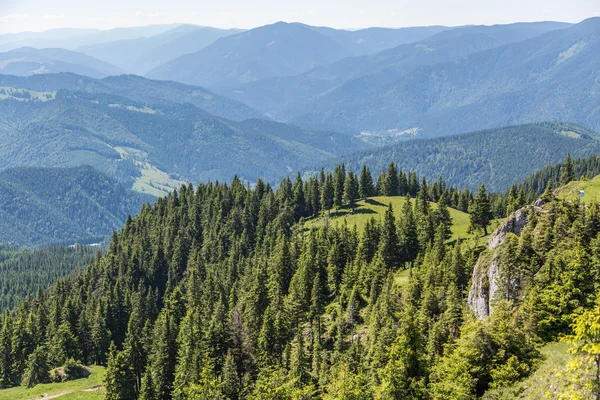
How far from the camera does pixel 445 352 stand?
70000 mm

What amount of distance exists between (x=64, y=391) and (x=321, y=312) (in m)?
55.7

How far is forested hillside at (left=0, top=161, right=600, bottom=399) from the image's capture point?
6888 cm

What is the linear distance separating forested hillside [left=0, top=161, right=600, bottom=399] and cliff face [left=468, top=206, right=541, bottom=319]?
224 cm

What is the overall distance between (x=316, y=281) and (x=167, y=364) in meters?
35.5

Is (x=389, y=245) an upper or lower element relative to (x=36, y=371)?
upper

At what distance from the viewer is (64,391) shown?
374ft

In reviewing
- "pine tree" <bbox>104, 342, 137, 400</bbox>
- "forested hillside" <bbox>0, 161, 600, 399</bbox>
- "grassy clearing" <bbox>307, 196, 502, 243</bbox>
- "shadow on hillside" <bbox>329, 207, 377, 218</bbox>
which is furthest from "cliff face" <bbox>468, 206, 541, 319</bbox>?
"shadow on hillside" <bbox>329, 207, 377, 218</bbox>

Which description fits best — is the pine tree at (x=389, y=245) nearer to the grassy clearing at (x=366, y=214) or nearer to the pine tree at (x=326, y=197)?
the grassy clearing at (x=366, y=214)

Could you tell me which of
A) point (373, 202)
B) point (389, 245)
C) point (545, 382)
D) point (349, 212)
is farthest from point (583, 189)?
point (373, 202)

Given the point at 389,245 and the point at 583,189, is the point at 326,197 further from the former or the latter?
the point at 583,189

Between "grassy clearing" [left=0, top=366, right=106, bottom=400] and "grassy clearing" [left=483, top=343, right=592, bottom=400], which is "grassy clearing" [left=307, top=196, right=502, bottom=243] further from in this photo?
"grassy clearing" [left=483, top=343, right=592, bottom=400]

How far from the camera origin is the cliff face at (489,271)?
81.2m

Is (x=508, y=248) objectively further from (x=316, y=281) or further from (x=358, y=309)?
(x=316, y=281)

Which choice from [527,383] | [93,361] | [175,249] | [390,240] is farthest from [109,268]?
[527,383]
